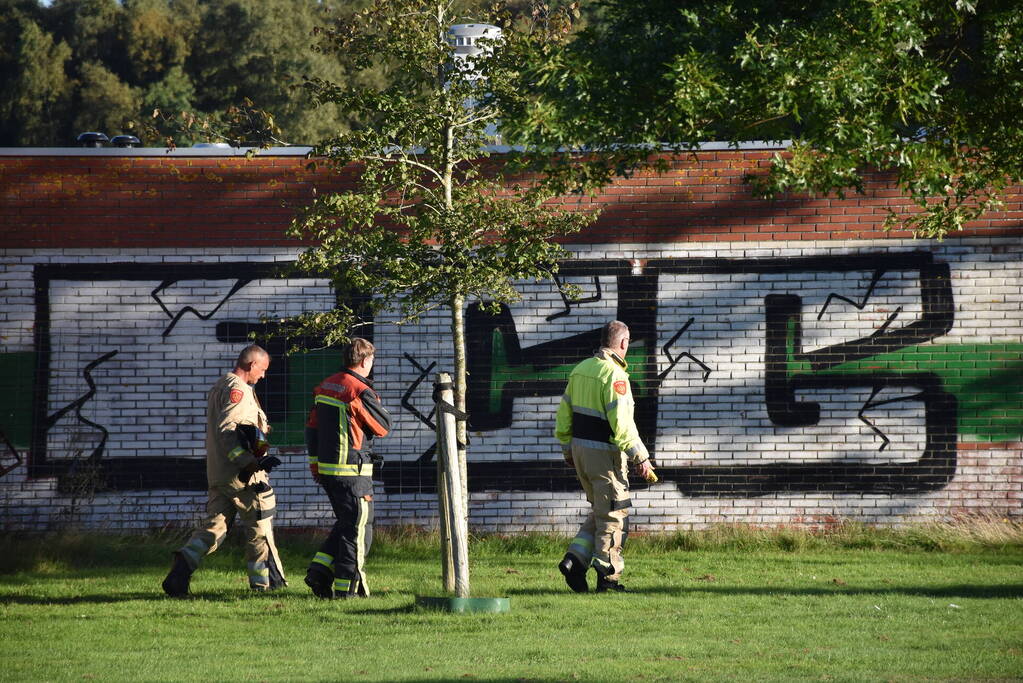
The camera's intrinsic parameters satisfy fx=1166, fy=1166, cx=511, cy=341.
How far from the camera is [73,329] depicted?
11.3m

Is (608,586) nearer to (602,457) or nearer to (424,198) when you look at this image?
(602,457)

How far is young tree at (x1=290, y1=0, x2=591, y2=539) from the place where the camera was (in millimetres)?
8523

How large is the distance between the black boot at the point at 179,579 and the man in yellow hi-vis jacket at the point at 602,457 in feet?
8.97

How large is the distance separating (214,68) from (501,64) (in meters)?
26.0

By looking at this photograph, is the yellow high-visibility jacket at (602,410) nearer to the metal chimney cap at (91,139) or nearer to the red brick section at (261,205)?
the red brick section at (261,205)

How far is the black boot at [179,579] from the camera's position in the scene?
27.8 ft

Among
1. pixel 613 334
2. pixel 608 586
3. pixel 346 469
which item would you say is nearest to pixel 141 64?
pixel 346 469

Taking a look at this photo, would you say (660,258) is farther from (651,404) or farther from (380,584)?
(380,584)

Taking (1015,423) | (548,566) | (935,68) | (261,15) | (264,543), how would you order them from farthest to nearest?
(261,15), (1015,423), (548,566), (264,543), (935,68)

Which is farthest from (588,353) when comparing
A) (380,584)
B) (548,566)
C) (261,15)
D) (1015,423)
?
(261,15)

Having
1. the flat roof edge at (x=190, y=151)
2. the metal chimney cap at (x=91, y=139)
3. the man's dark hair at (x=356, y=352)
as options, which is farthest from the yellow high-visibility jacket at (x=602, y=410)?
the metal chimney cap at (x=91, y=139)

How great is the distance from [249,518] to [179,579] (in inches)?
25.7

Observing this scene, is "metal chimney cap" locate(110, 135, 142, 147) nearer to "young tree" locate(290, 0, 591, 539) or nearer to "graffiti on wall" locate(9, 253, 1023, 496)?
"graffiti on wall" locate(9, 253, 1023, 496)

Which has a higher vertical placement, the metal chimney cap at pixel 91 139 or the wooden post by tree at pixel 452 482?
the metal chimney cap at pixel 91 139
